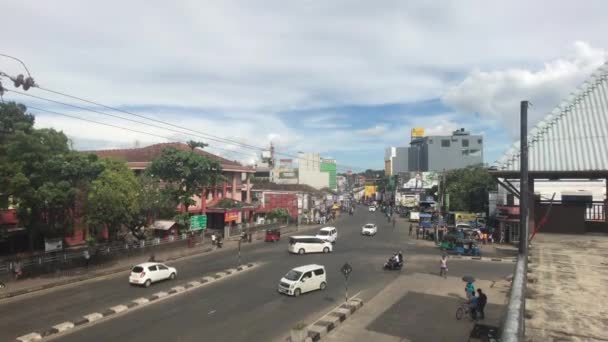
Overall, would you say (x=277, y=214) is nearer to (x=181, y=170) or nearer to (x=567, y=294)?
(x=181, y=170)

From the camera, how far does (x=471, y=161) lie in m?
144

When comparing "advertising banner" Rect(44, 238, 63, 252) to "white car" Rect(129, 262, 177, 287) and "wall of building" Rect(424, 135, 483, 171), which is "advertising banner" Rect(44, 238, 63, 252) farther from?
"wall of building" Rect(424, 135, 483, 171)

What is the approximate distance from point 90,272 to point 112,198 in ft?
17.7

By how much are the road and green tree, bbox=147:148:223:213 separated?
29.6ft

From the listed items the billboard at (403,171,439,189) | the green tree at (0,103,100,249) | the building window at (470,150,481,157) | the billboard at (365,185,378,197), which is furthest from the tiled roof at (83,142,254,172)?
the building window at (470,150,481,157)

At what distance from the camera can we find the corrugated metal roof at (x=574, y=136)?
12.6 m

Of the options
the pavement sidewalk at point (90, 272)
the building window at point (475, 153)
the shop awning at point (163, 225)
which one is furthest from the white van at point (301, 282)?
the building window at point (475, 153)

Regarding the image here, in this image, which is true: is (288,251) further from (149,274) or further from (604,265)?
(604,265)

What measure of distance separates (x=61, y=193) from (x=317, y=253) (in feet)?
69.2

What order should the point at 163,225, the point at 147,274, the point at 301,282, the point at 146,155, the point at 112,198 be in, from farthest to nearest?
1. the point at 146,155
2. the point at 163,225
3. the point at 112,198
4. the point at 147,274
5. the point at 301,282

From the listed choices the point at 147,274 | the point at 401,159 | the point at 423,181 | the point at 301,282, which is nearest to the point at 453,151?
the point at 401,159

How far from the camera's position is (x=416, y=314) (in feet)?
58.0

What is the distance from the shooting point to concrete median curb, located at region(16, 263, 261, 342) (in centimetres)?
1536

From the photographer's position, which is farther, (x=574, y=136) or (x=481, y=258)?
(x=481, y=258)
